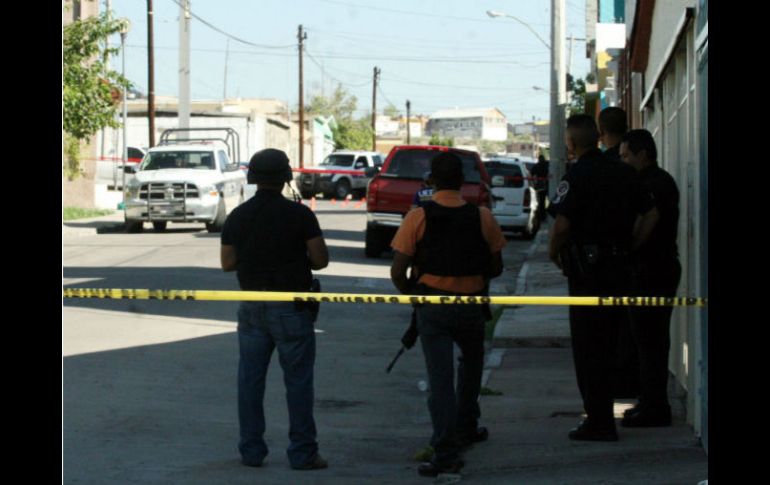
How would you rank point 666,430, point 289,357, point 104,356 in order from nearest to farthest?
point 289,357, point 666,430, point 104,356

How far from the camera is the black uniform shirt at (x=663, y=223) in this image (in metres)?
8.66

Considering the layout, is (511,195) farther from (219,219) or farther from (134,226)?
(134,226)

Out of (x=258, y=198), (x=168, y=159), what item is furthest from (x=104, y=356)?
(x=168, y=159)

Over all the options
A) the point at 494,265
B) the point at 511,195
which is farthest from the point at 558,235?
the point at 511,195

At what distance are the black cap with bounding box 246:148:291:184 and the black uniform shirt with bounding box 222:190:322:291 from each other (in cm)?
8

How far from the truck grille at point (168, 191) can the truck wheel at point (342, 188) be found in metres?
23.7

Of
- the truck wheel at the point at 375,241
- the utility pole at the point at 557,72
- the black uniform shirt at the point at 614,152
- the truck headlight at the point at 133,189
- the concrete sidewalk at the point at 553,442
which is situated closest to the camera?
the concrete sidewalk at the point at 553,442

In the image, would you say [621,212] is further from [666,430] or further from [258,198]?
[258,198]

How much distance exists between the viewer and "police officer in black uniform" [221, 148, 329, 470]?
307 inches

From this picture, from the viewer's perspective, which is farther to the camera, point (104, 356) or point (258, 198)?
point (104, 356)

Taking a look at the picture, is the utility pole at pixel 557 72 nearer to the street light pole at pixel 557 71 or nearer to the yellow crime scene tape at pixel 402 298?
the street light pole at pixel 557 71

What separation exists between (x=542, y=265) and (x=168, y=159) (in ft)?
34.0

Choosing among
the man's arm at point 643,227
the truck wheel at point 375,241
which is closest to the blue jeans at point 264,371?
the man's arm at point 643,227
